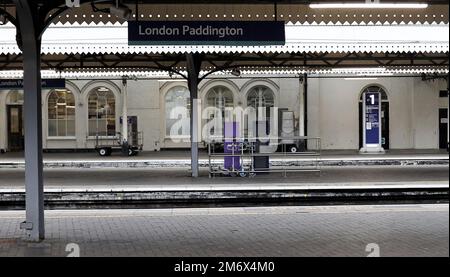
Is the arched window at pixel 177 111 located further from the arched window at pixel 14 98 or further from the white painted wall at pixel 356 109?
the arched window at pixel 14 98

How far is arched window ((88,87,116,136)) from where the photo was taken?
101 feet

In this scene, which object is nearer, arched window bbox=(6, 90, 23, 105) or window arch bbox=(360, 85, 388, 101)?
arched window bbox=(6, 90, 23, 105)

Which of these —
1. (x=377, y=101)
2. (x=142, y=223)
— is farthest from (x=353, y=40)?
(x=377, y=101)

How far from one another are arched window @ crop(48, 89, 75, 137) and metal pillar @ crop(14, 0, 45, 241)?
23762 mm

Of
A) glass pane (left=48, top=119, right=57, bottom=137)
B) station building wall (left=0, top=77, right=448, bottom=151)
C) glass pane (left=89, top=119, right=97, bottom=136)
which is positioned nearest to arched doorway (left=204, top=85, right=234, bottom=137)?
station building wall (left=0, top=77, right=448, bottom=151)

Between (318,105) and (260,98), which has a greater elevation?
(260,98)

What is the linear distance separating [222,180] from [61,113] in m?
17.5

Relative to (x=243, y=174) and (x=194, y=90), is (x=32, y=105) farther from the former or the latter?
(x=243, y=174)

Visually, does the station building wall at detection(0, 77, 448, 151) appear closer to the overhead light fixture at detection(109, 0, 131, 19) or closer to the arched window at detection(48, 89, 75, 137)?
the arched window at detection(48, 89, 75, 137)

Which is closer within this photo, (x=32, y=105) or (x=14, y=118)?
(x=32, y=105)

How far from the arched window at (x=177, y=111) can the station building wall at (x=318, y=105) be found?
306 mm

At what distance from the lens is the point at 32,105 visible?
24.6 ft

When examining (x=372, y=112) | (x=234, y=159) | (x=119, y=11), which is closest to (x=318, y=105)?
(x=372, y=112)

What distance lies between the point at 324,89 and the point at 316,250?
969 inches
